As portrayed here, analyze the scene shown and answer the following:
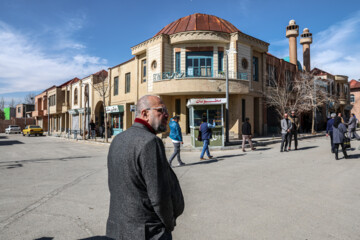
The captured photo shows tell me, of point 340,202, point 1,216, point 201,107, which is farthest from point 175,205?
point 201,107

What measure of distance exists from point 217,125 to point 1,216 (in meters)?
11.7

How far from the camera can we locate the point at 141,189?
5.43 feet

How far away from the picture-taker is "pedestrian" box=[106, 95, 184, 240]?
1.56 metres

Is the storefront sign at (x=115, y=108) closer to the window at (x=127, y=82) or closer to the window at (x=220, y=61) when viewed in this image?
the window at (x=127, y=82)

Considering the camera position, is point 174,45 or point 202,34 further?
point 174,45

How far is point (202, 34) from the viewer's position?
1919cm

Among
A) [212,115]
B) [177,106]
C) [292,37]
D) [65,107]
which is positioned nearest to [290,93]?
[292,37]

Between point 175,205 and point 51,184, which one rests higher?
point 175,205

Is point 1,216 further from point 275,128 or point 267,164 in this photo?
point 275,128

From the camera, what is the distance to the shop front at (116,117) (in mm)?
25094

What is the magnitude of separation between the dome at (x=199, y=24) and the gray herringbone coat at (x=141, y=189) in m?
20.2

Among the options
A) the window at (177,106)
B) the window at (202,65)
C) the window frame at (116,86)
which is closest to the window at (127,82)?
the window frame at (116,86)

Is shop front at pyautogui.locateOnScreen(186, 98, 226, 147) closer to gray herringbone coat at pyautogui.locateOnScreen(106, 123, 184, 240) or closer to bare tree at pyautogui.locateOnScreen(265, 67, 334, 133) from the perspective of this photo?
bare tree at pyautogui.locateOnScreen(265, 67, 334, 133)

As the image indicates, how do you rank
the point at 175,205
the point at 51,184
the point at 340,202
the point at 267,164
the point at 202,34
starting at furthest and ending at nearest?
the point at 202,34 < the point at 267,164 < the point at 51,184 < the point at 340,202 < the point at 175,205
